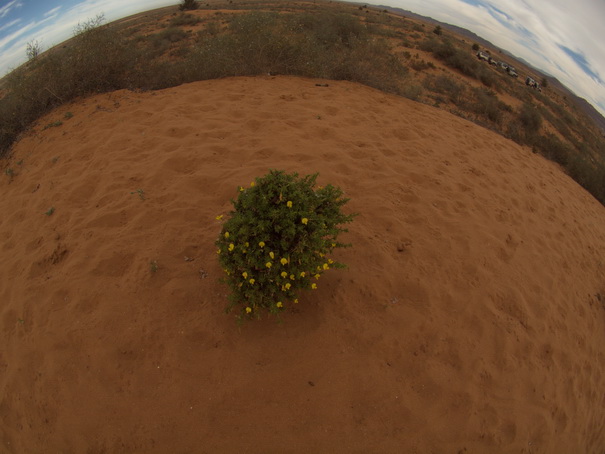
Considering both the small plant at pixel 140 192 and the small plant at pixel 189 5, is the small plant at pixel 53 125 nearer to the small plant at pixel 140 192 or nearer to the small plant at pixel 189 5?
the small plant at pixel 140 192

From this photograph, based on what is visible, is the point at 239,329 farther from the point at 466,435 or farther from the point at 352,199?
the point at 352,199

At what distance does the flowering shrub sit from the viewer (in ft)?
7.36

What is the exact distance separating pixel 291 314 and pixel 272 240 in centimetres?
72

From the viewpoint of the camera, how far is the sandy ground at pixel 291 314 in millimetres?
2180

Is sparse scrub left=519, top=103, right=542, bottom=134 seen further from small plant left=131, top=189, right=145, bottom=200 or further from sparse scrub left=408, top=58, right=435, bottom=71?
small plant left=131, top=189, right=145, bottom=200

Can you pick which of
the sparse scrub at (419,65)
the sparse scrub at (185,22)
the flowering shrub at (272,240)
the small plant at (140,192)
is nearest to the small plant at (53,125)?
the small plant at (140,192)

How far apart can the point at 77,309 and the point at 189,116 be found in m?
3.75

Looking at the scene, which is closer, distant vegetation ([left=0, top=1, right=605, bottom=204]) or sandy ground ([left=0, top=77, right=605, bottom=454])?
sandy ground ([left=0, top=77, right=605, bottom=454])

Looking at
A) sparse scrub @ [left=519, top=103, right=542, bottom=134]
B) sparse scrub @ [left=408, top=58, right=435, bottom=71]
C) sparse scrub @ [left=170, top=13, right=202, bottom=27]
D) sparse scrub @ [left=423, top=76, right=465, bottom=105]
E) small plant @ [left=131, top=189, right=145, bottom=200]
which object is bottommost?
sparse scrub @ [left=170, top=13, right=202, bottom=27]

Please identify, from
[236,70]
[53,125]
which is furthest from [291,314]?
[236,70]

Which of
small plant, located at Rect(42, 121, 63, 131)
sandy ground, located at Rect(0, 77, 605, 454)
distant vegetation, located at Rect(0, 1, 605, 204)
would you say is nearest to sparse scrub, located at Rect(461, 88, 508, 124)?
distant vegetation, located at Rect(0, 1, 605, 204)

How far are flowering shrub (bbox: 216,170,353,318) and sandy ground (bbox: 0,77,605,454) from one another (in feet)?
1.41

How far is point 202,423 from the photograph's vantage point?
Answer: 2102 millimetres

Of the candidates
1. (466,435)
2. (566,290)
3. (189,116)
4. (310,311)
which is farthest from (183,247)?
(566,290)
